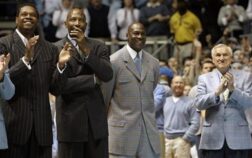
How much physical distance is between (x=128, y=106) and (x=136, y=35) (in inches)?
29.5

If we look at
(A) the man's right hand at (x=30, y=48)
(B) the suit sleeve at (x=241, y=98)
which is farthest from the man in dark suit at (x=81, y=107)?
(B) the suit sleeve at (x=241, y=98)

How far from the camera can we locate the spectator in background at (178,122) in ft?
40.9

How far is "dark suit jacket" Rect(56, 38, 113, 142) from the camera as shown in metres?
8.92

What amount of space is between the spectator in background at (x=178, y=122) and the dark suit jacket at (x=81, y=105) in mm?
3502

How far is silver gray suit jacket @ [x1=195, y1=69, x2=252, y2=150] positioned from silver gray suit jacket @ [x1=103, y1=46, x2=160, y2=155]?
0.54 meters

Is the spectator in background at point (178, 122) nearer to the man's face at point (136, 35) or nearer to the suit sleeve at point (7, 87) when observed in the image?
the man's face at point (136, 35)

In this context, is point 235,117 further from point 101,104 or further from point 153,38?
point 153,38

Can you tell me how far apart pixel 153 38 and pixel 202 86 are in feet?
32.4

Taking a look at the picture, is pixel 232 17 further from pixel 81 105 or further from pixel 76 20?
pixel 81 105

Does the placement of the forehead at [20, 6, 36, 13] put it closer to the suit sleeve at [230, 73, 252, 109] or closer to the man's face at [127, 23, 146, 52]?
the man's face at [127, 23, 146, 52]

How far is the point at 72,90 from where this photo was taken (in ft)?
29.2

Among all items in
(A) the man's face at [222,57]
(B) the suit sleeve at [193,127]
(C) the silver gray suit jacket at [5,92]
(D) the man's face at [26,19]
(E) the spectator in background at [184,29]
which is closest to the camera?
(C) the silver gray suit jacket at [5,92]

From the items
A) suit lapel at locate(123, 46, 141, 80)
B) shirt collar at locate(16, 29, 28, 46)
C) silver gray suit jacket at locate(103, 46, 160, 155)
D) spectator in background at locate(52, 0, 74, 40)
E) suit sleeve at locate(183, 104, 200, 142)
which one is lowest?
suit sleeve at locate(183, 104, 200, 142)

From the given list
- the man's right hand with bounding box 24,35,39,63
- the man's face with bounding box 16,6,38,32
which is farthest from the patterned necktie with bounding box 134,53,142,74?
the man's right hand with bounding box 24,35,39,63
